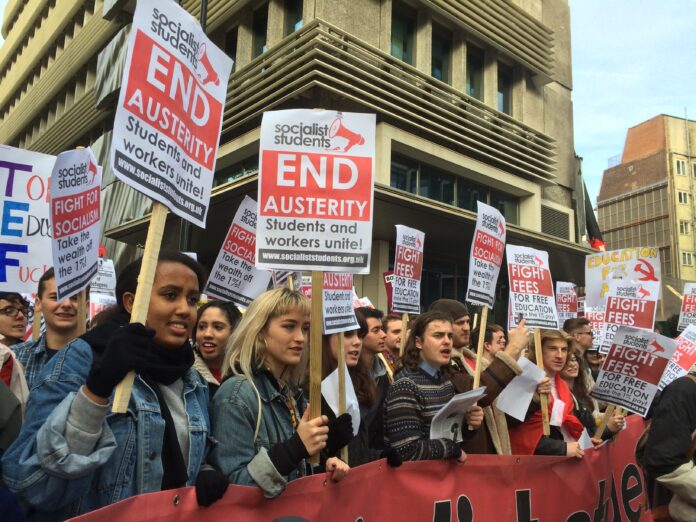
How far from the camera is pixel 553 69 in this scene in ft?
72.7

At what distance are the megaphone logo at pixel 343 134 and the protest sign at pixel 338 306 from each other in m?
0.85

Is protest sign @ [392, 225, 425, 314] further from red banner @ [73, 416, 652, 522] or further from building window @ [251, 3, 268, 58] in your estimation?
building window @ [251, 3, 268, 58]

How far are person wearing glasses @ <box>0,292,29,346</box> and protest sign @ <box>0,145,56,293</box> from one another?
0.61 feet

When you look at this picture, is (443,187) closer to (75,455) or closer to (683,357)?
(683,357)

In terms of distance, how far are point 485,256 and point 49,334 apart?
3269 mm

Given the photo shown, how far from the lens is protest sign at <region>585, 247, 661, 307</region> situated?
5.94 metres

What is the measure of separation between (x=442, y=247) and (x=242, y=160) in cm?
649

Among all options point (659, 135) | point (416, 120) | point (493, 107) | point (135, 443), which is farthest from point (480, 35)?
point (659, 135)

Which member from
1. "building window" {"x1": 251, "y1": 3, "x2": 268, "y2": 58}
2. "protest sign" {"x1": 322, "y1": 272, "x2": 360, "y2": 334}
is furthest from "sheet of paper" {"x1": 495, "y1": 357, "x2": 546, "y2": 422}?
"building window" {"x1": 251, "y1": 3, "x2": 268, "y2": 58}

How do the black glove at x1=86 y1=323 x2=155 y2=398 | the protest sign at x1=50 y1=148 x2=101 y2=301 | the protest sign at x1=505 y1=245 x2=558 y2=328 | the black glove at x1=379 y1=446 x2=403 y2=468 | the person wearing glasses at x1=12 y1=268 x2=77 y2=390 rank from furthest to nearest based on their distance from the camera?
the protest sign at x1=505 y1=245 x2=558 y2=328
the protest sign at x1=50 y1=148 x2=101 y2=301
the person wearing glasses at x1=12 y1=268 x2=77 y2=390
the black glove at x1=379 y1=446 x2=403 y2=468
the black glove at x1=86 y1=323 x2=155 y2=398

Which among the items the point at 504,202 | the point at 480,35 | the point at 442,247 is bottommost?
the point at 442,247

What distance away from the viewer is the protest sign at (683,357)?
17.2ft

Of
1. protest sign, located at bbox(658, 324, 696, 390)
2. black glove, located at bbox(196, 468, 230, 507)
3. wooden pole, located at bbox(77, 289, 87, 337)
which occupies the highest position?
wooden pole, located at bbox(77, 289, 87, 337)

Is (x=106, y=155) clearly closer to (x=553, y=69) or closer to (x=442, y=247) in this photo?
(x=442, y=247)
